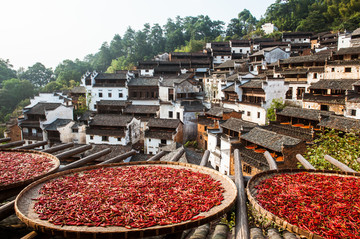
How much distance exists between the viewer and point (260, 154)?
2072cm

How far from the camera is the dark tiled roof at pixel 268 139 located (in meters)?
19.2

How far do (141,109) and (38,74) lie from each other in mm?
51917

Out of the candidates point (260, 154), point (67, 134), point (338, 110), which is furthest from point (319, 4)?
point (67, 134)

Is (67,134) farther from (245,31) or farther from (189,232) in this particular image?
(245,31)

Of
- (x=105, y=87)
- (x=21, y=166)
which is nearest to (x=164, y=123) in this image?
(x=105, y=87)

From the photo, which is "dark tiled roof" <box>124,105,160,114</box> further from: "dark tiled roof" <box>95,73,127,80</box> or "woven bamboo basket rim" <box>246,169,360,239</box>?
"woven bamboo basket rim" <box>246,169,360,239</box>

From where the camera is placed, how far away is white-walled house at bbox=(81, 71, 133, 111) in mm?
41969

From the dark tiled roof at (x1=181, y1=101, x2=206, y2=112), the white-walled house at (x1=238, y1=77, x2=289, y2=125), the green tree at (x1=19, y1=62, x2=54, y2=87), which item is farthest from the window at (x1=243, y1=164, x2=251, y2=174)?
the green tree at (x1=19, y1=62, x2=54, y2=87)

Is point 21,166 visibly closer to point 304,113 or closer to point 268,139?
point 268,139

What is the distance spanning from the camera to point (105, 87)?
42250mm

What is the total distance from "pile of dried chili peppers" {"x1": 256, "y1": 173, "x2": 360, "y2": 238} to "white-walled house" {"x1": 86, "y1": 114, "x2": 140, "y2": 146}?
29134 millimetres

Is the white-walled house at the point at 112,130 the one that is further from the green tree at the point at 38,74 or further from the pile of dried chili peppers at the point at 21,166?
the green tree at the point at 38,74

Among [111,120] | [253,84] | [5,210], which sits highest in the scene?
[253,84]

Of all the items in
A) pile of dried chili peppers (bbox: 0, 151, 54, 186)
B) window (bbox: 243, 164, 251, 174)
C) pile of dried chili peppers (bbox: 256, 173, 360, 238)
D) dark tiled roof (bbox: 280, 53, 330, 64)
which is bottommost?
window (bbox: 243, 164, 251, 174)
